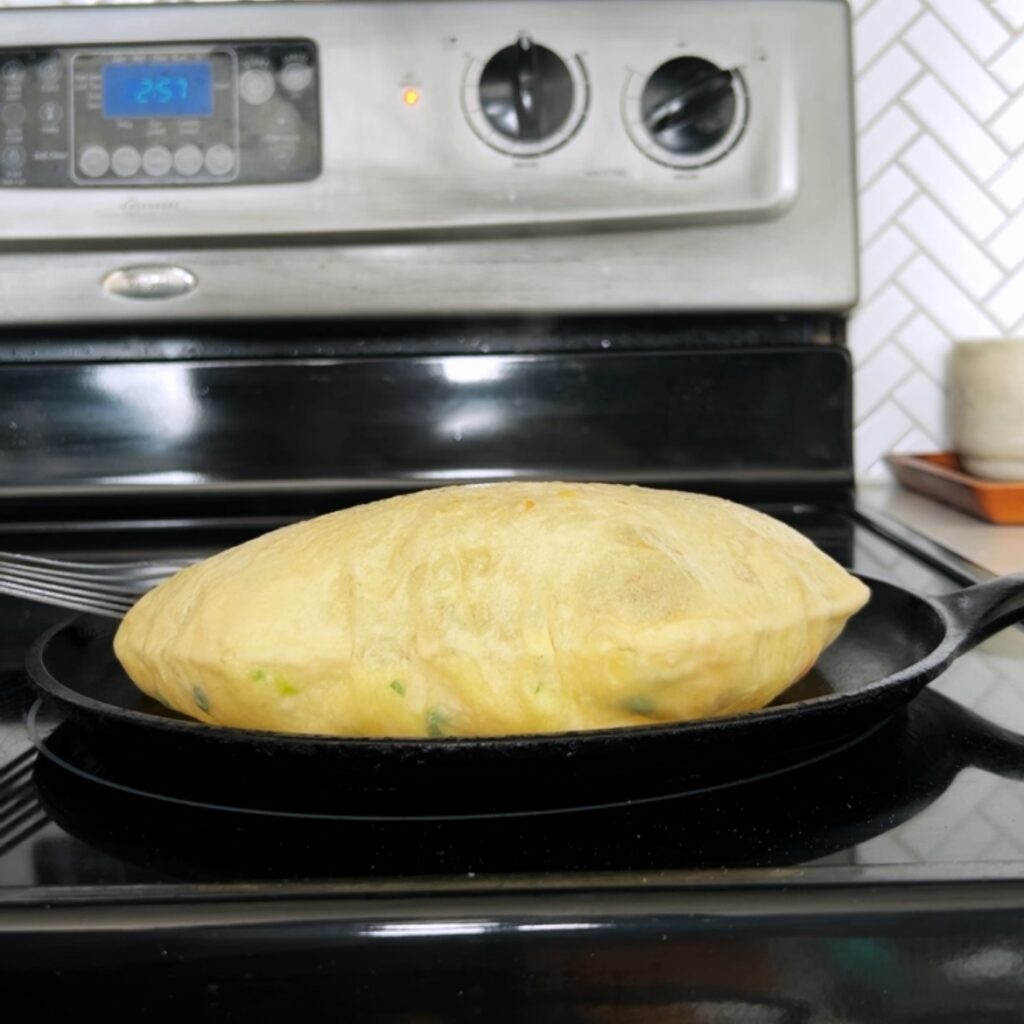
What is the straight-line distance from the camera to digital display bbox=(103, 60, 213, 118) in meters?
0.99

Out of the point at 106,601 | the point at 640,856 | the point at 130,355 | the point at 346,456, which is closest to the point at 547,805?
the point at 640,856

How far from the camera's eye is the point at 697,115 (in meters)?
0.99

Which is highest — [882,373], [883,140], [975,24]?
[975,24]

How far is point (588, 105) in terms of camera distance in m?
0.99

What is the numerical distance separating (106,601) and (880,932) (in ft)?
1.42

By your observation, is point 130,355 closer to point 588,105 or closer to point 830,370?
point 588,105

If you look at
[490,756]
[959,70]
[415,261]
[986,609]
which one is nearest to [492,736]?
[490,756]

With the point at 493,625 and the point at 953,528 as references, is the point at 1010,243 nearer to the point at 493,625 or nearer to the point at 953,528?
the point at 953,528

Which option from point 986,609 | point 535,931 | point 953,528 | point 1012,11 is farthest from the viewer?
point 1012,11

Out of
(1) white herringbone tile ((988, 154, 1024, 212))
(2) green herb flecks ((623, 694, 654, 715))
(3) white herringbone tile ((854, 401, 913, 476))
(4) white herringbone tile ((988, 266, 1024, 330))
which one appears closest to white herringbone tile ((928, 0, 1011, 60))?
(1) white herringbone tile ((988, 154, 1024, 212))

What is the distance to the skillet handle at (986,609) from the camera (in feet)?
1.76

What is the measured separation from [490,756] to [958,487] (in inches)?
30.4

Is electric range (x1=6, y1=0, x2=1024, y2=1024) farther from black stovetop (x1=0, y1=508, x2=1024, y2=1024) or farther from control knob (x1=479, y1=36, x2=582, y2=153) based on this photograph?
black stovetop (x1=0, y1=508, x2=1024, y2=1024)

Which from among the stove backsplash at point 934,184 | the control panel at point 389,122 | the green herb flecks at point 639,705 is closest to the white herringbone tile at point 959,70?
the stove backsplash at point 934,184
